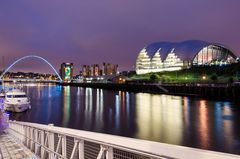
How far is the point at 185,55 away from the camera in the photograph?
118438 millimetres

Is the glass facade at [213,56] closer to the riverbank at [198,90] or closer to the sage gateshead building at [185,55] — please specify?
the sage gateshead building at [185,55]

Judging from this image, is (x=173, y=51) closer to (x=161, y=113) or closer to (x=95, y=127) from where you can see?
(x=161, y=113)

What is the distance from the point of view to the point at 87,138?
151 inches

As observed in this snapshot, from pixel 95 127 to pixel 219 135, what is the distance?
39.0ft

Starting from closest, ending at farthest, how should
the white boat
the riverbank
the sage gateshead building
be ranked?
the white boat < the riverbank < the sage gateshead building

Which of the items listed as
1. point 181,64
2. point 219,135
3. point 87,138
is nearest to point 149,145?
point 87,138

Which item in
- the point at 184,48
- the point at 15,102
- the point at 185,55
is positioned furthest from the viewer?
the point at 184,48

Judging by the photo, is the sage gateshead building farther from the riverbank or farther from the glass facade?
the riverbank

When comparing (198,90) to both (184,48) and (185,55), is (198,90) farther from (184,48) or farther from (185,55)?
(184,48)

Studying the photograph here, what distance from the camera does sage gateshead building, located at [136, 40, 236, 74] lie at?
11638 centimetres

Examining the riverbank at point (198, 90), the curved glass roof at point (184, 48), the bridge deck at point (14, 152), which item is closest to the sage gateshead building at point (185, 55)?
→ the curved glass roof at point (184, 48)

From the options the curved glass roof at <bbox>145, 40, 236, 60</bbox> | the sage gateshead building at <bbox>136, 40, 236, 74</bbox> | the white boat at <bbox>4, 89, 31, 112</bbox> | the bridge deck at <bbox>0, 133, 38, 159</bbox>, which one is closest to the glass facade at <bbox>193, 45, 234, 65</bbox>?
the sage gateshead building at <bbox>136, 40, 236, 74</bbox>

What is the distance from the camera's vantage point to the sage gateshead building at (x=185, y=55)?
382 ft

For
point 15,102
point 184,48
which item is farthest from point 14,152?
point 184,48
